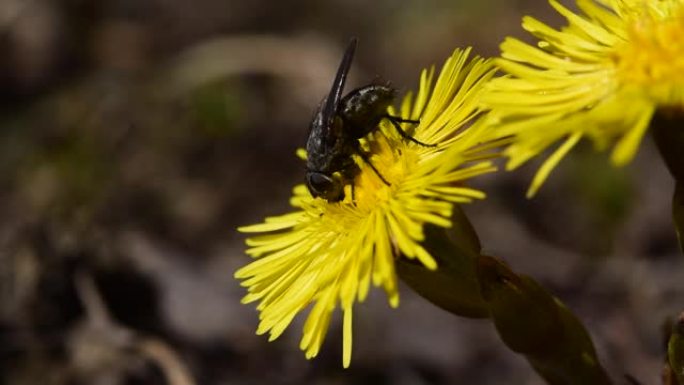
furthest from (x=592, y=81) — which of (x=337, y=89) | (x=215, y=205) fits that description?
(x=215, y=205)

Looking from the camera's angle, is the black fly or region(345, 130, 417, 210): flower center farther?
the black fly

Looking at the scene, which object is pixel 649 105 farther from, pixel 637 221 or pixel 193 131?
pixel 193 131

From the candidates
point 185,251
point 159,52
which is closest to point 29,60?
point 159,52

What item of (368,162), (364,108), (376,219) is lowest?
(376,219)

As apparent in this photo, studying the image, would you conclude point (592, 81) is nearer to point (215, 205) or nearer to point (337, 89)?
point (337, 89)

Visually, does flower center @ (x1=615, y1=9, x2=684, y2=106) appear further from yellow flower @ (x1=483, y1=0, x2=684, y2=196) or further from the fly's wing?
the fly's wing

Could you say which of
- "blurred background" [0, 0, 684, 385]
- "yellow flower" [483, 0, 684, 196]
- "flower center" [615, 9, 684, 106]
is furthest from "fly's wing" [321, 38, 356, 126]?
"blurred background" [0, 0, 684, 385]

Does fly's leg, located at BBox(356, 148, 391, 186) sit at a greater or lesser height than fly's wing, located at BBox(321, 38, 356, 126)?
lesser
